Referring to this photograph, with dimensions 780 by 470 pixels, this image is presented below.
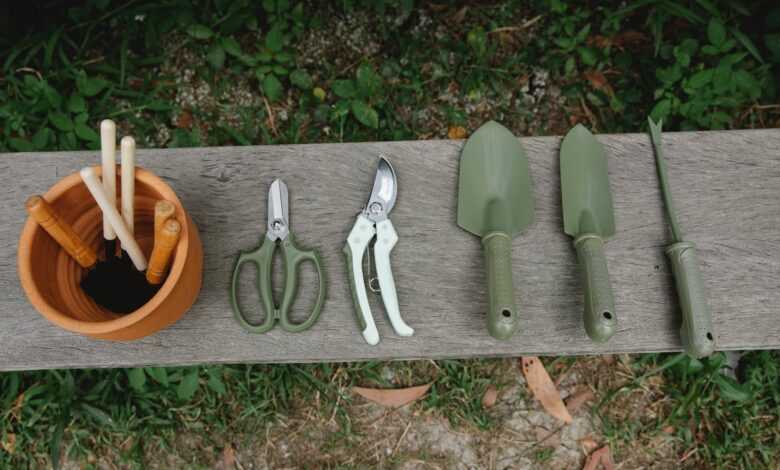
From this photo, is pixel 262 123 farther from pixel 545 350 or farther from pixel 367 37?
pixel 545 350

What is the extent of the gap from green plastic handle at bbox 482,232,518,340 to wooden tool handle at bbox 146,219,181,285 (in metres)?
0.49

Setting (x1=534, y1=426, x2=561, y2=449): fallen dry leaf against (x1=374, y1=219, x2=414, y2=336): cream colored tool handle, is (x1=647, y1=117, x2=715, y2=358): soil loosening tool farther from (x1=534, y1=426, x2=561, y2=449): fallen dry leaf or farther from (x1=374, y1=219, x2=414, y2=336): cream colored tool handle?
(x1=534, y1=426, x2=561, y2=449): fallen dry leaf

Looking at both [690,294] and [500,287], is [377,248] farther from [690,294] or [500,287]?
[690,294]

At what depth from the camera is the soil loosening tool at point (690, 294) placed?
39.7 inches

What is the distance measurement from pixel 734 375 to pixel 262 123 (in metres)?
1.49

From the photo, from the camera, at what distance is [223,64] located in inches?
71.6

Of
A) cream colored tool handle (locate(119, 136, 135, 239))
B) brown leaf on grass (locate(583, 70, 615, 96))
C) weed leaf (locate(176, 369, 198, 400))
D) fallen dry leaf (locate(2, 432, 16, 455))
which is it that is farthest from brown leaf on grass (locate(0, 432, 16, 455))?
brown leaf on grass (locate(583, 70, 615, 96))

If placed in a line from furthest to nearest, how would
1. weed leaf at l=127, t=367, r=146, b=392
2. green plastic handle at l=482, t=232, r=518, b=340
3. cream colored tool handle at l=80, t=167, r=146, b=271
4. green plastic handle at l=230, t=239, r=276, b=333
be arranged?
weed leaf at l=127, t=367, r=146, b=392 → green plastic handle at l=230, t=239, r=276, b=333 → green plastic handle at l=482, t=232, r=518, b=340 → cream colored tool handle at l=80, t=167, r=146, b=271

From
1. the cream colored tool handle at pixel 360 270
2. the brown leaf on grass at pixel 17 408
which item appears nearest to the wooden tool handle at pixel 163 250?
the cream colored tool handle at pixel 360 270

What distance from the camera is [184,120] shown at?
5.96 ft

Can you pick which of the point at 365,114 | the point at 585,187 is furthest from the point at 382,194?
the point at 365,114

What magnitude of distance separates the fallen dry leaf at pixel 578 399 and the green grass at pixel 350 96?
47 millimetres

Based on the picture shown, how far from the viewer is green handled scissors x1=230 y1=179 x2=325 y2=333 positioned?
1066 millimetres

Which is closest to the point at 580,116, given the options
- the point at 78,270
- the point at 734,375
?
the point at 734,375
